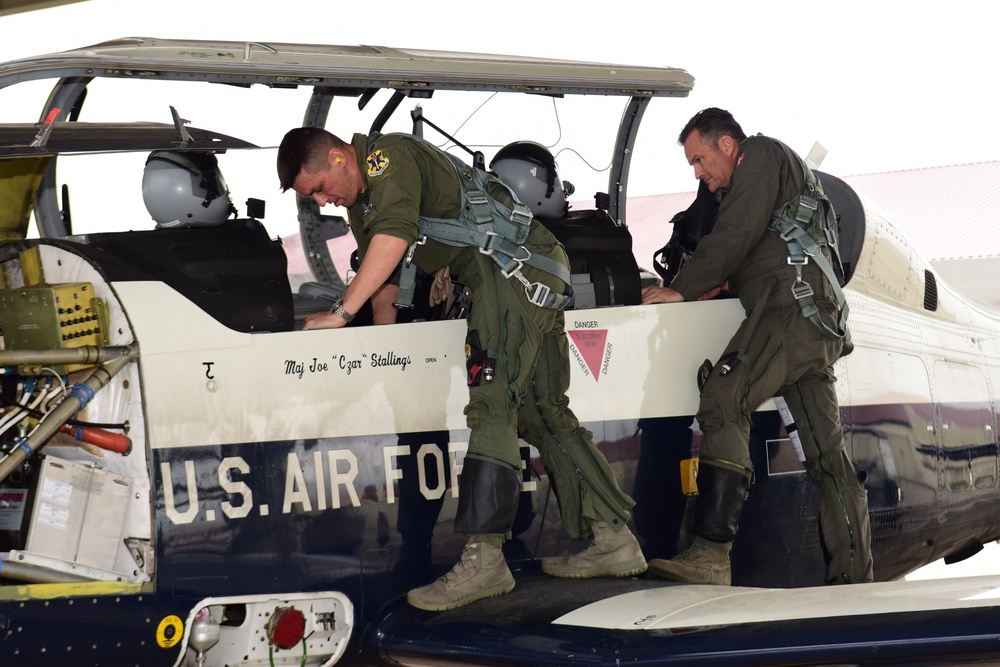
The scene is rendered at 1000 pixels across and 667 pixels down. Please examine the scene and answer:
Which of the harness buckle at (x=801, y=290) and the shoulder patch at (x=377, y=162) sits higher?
the shoulder patch at (x=377, y=162)

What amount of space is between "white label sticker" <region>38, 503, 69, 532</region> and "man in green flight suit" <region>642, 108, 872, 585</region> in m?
2.10

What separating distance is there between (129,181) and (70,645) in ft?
7.39

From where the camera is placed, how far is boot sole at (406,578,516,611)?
3.60 meters

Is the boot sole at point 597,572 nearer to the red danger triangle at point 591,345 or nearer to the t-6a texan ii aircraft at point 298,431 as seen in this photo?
the t-6a texan ii aircraft at point 298,431

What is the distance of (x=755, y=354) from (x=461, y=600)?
1557mm

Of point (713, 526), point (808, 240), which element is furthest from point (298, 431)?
point (808, 240)

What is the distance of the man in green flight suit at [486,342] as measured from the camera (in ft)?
11.8

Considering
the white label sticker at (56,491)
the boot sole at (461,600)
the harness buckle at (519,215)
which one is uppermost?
the harness buckle at (519,215)

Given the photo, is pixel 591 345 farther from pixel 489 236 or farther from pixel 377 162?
pixel 377 162

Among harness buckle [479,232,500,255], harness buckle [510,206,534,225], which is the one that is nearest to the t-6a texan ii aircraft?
harness buckle [479,232,500,255]

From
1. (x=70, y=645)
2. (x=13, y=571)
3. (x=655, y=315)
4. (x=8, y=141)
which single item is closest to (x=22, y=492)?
(x=13, y=571)

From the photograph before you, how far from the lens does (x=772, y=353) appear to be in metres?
4.25

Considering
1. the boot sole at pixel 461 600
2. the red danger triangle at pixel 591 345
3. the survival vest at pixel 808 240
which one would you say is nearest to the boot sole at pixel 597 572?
the boot sole at pixel 461 600

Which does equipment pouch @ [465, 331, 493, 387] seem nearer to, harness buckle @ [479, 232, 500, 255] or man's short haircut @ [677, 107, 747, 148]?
harness buckle @ [479, 232, 500, 255]
